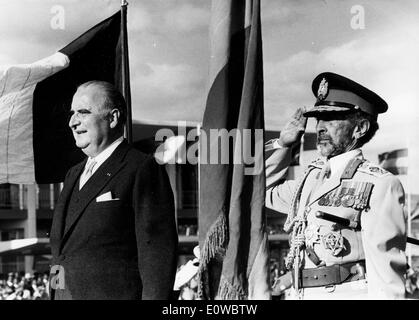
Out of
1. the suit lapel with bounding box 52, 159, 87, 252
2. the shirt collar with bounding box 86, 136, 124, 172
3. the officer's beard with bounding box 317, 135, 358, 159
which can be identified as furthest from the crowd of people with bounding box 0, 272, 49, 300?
the officer's beard with bounding box 317, 135, 358, 159

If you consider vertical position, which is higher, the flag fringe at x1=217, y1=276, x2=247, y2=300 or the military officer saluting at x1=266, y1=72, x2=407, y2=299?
the military officer saluting at x1=266, y1=72, x2=407, y2=299

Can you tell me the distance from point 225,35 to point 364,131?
28.1 inches

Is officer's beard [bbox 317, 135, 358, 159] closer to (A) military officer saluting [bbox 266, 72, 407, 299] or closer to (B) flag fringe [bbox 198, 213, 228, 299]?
(A) military officer saluting [bbox 266, 72, 407, 299]

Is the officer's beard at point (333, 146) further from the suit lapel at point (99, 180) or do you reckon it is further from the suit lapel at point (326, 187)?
the suit lapel at point (99, 180)

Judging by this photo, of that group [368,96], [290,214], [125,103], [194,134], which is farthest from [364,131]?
[125,103]

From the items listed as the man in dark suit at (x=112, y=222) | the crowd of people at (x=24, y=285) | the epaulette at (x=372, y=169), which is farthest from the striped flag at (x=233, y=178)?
the crowd of people at (x=24, y=285)

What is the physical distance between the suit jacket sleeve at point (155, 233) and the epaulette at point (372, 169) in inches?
30.8

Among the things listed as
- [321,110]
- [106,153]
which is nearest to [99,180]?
[106,153]

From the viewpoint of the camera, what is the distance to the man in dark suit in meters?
3.45

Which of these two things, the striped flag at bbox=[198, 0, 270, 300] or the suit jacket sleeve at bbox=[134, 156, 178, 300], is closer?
the suit jacket sleeve at bbox=[134, 156, 178, 300]

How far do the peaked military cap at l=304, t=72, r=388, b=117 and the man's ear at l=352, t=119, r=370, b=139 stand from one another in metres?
0.05

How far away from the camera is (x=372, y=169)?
3.40m

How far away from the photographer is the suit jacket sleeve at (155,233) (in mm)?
3424

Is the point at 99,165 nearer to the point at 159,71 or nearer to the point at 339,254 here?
the point at 159,71
